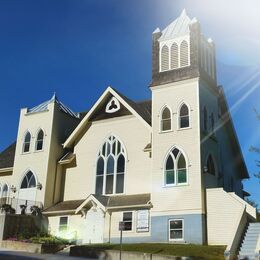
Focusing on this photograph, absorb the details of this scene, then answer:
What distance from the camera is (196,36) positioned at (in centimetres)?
2864

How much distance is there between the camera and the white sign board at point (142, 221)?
26688 millimetres

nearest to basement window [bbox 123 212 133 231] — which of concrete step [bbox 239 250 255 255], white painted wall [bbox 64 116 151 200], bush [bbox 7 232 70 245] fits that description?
white painted wall [bbox 64 116 151 200]

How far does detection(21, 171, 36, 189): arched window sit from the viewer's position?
32.3 metres

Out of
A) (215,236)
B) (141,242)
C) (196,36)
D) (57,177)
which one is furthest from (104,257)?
(196,36)

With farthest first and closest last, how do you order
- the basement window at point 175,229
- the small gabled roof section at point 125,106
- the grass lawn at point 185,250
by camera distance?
the small gabled roof section at point 125,106 < the basement window at point 175,229 < the grass lawn at point 185,250

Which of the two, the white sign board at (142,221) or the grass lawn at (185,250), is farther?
the white sign board at (142,221)

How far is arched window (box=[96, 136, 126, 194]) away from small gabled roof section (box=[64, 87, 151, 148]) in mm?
2404

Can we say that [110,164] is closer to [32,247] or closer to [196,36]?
[32,247]

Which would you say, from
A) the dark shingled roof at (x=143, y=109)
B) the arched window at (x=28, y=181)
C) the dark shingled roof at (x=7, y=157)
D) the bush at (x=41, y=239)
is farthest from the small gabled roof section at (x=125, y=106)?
the bush at (x=41, y=239)

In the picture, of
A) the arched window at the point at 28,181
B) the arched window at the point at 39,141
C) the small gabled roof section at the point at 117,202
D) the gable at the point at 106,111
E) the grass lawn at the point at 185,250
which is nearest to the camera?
the grass lawn at the point at 185,250

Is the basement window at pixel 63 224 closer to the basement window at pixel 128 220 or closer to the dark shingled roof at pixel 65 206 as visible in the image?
the dark shingled roof at pixel 65 206

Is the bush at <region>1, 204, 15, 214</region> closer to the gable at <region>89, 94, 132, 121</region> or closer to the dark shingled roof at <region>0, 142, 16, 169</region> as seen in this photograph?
the dark shingled roof at <region>0, 142, 16, 169</region>

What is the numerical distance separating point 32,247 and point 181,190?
9.34 metres

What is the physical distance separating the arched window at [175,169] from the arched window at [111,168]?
4068 mm
